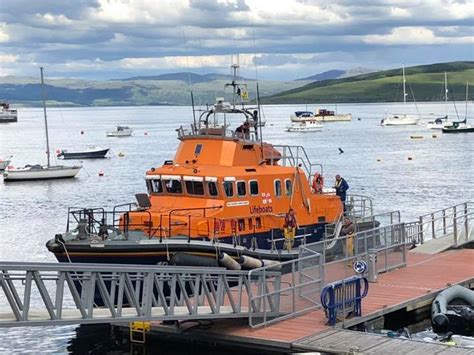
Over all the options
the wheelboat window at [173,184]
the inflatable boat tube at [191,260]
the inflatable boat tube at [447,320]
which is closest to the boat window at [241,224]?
the wheelboat window at [173,184]

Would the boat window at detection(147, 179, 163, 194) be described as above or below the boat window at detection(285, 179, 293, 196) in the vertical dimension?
above

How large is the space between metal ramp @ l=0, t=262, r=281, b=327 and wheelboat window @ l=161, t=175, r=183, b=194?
5.21 metres

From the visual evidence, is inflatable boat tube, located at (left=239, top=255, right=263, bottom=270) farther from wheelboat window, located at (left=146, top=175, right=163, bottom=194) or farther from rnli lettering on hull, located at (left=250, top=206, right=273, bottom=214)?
wheelboat window, located at (left=146, top=175, right=163, bottom=194)

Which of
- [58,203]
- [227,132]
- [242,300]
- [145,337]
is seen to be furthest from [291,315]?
[58,203]

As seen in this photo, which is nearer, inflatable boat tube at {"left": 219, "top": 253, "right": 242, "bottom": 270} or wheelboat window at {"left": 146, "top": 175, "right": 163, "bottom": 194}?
inflatable boat tube at {"left": 219, "top": 253, "right": 242, "bottom": 270}

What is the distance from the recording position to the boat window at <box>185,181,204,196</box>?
25969 mm

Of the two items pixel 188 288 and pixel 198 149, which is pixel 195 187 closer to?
pixel 198 149

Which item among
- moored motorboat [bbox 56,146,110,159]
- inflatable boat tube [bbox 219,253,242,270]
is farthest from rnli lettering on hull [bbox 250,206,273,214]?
moored motorboat [bbox 56,146,110,159]

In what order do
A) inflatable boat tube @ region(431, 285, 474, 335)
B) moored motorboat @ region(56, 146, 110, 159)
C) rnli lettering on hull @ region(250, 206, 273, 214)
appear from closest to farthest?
inflatable boat tube @ region(431, 285, 474, 335) < rnli lettering on hull @ region(250, 206, 273, 214) < moored motorboat @ region(56, 146, 110, 159)

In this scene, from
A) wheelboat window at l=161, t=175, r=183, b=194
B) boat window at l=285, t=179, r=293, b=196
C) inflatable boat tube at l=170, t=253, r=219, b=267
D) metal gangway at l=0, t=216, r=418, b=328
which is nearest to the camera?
metal gangway at l=0, t=216, r=418, b=328

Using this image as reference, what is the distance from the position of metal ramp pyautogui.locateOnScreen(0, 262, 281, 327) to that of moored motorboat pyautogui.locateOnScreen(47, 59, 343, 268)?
260 cm

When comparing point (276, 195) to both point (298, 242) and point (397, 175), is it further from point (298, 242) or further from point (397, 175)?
point (397, 175)

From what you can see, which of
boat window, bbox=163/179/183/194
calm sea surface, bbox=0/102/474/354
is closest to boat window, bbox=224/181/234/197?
boat window, bbox=163/179/183/194

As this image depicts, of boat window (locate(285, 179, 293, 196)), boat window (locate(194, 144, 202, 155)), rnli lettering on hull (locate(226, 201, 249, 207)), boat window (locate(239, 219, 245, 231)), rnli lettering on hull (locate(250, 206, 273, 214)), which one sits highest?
boat window (locate(194, 144, 202, 155))
